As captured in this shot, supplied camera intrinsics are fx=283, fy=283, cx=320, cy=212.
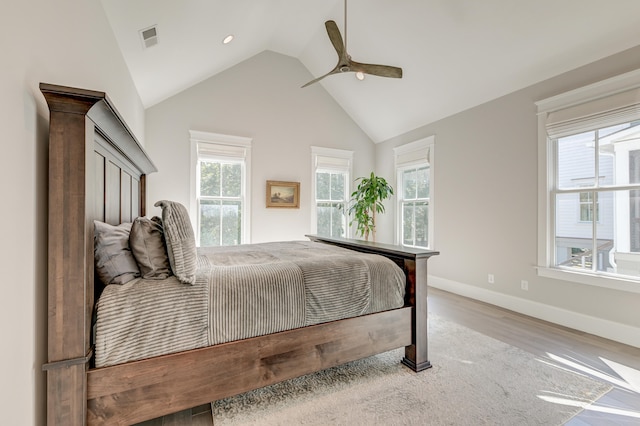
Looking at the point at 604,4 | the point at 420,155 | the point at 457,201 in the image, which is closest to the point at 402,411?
the point at 457,201

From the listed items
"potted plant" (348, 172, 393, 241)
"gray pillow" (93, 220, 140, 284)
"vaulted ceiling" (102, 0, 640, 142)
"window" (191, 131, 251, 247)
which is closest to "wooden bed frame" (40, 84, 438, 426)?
"gray pillow" (93, 220, 140, 284)

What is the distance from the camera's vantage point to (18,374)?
1.00m

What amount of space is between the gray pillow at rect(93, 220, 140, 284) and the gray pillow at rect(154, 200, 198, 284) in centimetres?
19

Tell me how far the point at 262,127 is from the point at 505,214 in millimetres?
3816

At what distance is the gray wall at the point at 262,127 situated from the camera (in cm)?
416

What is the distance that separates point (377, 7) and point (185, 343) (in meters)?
4.08

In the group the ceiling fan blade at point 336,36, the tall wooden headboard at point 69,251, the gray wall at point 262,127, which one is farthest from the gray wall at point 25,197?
the gray wall at point 262,127

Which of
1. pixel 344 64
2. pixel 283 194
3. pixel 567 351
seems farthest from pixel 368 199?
pixel 567 351

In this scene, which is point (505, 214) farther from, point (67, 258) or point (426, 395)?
point (67, 258)

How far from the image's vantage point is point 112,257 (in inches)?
55.1

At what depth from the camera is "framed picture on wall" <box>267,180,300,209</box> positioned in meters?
4.80

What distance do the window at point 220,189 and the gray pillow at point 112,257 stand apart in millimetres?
2977

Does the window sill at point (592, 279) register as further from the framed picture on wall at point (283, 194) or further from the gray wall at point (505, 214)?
the framed picture on wall at point (283, 194)

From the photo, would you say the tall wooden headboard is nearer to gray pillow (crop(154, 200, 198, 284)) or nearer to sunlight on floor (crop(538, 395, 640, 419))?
gray pillow (crop(154, 200, 198, 284))
